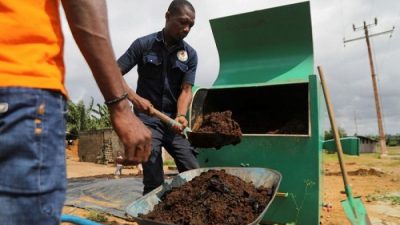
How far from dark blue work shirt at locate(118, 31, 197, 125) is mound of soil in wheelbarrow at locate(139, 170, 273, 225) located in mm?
1120

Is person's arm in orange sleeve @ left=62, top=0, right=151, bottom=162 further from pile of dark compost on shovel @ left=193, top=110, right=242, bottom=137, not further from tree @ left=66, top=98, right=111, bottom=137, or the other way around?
tree @ left=66, top=98, right=111, bottom=137

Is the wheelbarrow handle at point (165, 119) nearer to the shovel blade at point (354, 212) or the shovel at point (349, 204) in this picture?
the shovel at point (349, 204)

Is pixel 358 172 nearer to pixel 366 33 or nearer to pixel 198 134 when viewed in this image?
pixel 198 134

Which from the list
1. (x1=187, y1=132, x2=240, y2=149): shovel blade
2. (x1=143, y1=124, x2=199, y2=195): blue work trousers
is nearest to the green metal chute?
(x1=187, y1=132, x2=240, y2=149): shovel blade

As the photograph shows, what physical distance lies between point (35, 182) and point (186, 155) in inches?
115

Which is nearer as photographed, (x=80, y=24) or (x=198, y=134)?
(x=80, y=24)

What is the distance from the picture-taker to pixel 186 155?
13.1 ft

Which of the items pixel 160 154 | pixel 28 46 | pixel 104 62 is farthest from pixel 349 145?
pixel 28 46

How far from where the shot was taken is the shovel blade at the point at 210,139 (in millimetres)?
3851

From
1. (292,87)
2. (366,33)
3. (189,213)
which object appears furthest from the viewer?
(366,33)

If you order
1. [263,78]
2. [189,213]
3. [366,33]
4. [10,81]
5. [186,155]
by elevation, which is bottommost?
[189,213]

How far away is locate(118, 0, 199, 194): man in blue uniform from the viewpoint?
3.91 m

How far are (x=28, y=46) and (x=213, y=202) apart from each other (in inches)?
78.3

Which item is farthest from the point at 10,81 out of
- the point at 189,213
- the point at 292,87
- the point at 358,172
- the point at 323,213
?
the point at 358,172
